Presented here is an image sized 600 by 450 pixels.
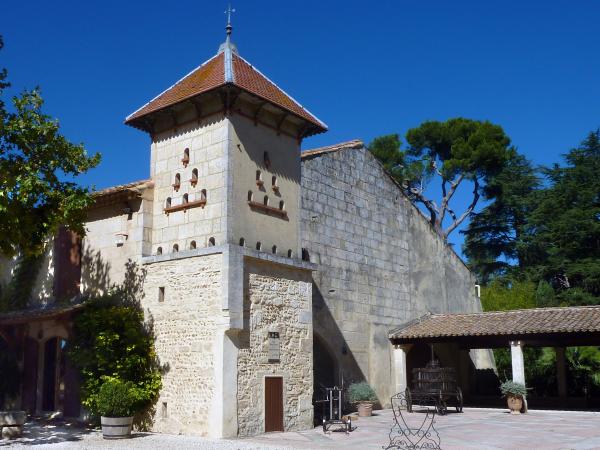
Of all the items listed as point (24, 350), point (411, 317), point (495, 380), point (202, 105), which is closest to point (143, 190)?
point (202, 105)

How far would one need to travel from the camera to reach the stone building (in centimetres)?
1365

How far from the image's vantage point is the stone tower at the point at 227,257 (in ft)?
44.4

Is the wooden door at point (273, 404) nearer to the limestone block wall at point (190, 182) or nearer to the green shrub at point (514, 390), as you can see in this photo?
the limestone block wall at point (190, 182)

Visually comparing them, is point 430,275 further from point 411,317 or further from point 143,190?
point 143,190

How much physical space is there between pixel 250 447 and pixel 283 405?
2.61m

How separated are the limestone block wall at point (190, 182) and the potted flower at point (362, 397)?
6.59 metres

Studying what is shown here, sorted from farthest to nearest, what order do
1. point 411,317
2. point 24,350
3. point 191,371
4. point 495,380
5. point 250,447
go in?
point 495,380
point 411,317
point 24,350
point 191,371
point 250,447

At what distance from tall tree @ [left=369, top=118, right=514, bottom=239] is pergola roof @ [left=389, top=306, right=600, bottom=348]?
16574mm

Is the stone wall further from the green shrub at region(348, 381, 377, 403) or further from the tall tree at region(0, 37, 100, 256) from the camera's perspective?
the tall tree at region(0, 37, 100, 256)

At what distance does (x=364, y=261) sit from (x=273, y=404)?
24.1 ft

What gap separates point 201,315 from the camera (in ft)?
45.2

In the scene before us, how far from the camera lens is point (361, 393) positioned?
18062mm

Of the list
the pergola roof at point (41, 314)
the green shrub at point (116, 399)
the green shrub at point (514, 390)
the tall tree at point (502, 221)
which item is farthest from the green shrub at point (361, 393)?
the tall tree at point (502, 221)

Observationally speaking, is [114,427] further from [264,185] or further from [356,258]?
[356,258]
